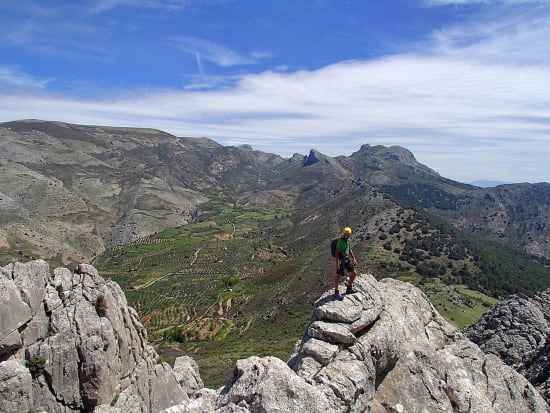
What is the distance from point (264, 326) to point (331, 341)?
79603mm

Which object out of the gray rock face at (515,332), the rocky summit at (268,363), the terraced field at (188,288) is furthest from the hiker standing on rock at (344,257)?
the terraced field at (188,288)

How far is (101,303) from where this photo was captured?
102ft

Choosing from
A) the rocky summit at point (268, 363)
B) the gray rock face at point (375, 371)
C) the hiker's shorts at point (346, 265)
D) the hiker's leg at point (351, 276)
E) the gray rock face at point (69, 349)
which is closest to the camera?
the gray rock face at point (375, 371)

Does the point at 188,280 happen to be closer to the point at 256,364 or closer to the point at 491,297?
the point at 491,297

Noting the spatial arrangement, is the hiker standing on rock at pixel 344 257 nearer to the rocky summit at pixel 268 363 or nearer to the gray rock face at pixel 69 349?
the rocky summit at pixel 268 363

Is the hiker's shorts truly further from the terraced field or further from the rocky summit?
the terraced field

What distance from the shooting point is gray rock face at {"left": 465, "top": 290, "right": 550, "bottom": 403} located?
3881 cm

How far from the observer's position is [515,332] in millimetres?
42344

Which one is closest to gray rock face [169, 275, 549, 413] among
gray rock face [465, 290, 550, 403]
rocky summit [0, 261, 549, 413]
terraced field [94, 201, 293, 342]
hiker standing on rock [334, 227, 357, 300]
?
rocky summit [0, 261, 549, 413]

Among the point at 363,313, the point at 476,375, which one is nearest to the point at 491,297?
the point at 476,375

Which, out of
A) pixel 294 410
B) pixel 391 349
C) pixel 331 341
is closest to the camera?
pixel 294 410

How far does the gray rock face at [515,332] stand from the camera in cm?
3881

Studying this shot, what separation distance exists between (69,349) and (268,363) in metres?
16.9

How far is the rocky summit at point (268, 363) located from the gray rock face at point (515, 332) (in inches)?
578
